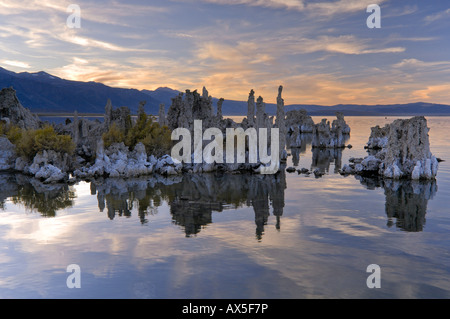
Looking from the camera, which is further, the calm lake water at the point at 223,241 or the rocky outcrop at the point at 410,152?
the rocky outcrop at the point at 410,152

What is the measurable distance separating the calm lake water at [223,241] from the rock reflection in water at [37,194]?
0.21 meters

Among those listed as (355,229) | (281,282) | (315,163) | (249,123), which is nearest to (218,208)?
(355,229)

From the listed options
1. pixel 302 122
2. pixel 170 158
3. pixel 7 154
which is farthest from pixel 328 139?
pixel 7 154

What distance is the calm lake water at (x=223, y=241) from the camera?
16.4 metres

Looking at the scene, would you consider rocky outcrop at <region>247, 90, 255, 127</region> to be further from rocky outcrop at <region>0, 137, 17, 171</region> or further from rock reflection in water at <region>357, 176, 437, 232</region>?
rocky outcrop at <region>0, 137, 17, 171</region>

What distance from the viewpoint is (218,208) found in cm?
3061

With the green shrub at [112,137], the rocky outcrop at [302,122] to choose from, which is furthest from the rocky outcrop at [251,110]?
the rocky outcrop at [302,122]

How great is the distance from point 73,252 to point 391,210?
24.8 m

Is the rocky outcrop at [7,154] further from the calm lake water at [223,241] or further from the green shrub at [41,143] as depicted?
the calm lake water at [223,241]

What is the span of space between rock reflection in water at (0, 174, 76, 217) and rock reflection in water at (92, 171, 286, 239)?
9.96 feet

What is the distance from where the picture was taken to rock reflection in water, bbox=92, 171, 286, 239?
1109 inches
